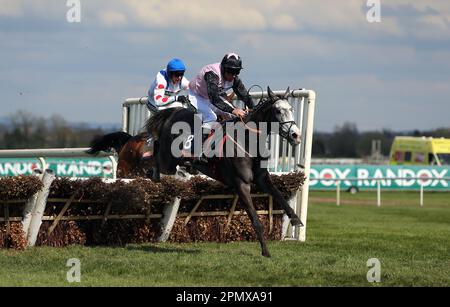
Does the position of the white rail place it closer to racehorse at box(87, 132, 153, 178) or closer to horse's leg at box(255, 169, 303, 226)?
racehorse at box(87, 132, 153, 178)

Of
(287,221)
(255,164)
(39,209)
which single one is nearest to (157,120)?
(255,164)

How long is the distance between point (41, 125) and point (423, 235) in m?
34.9

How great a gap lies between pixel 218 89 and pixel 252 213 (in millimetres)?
1654

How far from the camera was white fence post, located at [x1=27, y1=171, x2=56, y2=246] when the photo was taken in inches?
407

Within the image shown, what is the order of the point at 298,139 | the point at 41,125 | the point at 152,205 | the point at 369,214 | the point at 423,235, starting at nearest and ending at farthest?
the point at 298,139
the point at 152,205
the point at 423,235
the point at 369,214
the point at 41,125

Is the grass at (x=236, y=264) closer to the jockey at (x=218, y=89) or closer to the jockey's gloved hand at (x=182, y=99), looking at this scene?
the jockey at (x=218, y=89)

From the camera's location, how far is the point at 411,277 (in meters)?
8.53

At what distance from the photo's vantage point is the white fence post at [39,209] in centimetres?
1033

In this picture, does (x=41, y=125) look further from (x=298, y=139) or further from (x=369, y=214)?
(x=298, y=139)

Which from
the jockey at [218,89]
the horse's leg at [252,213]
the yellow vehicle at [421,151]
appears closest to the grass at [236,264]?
the horse's leg at [252,213]

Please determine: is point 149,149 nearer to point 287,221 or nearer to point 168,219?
point 168,219

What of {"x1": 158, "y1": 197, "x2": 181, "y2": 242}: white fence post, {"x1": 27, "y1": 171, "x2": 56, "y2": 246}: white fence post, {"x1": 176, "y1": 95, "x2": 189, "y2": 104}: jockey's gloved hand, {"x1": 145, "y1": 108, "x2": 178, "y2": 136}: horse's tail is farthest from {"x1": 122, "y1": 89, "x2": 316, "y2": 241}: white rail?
{"x1": 27, "y1": 171, "x2": 56, "y2": 246}: white fence post

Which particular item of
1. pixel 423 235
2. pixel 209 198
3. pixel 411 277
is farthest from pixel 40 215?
pixel 423 235
